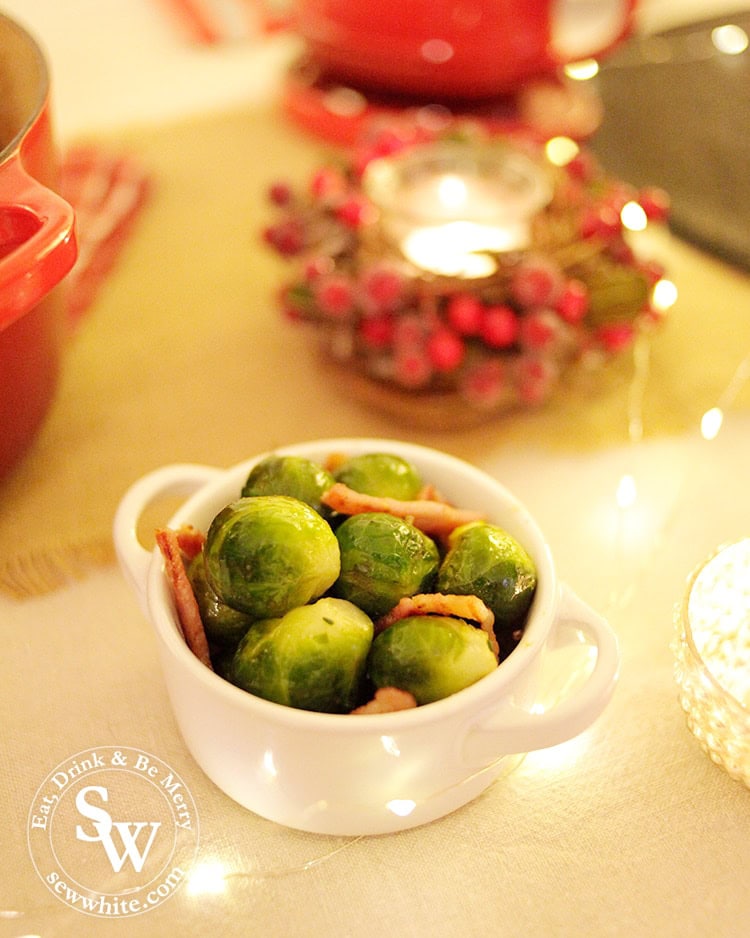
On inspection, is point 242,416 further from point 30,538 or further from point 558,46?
point 558,46

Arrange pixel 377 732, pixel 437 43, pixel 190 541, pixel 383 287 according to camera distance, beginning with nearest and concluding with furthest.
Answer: pixel 377 732 < pixel 190 541 < pixel 383 287 < pixel 437 43

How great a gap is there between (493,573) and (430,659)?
0.23 ft

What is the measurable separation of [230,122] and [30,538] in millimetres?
794

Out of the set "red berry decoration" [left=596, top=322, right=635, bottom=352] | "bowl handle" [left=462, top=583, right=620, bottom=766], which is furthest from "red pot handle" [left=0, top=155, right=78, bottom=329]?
"red berry decoration" [left=596, top=322, right=635, bottom=352]

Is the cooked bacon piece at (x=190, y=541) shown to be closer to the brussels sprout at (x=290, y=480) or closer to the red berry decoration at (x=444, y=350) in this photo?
the brussels sprout at (x=290, y=480)

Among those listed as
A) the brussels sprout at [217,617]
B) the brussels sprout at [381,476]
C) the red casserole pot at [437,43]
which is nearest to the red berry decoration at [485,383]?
the brussels sprout at [381,476]

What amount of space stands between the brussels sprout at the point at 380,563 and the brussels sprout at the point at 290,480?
1.6 inches

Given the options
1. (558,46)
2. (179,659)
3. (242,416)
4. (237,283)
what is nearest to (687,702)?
(179,659)

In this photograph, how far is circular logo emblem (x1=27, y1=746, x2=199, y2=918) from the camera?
1.69ft

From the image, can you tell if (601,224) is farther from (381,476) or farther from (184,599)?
(184,599)

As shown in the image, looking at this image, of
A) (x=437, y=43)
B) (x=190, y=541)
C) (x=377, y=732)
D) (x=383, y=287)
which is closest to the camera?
(x=377, y=732)

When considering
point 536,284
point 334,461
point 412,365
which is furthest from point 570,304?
point 334,461

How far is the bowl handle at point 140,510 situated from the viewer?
577 millimetres

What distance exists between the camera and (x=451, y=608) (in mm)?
512
